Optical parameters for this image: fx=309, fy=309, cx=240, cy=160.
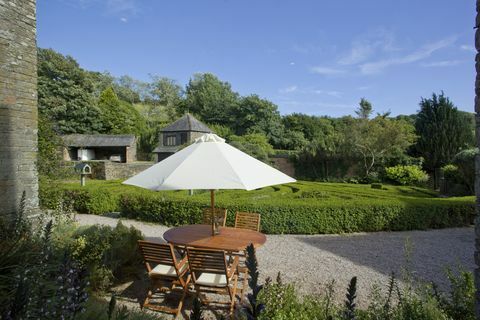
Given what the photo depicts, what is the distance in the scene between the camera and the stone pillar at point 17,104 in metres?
5.96

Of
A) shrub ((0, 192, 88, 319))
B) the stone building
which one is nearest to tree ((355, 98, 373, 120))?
the stone building

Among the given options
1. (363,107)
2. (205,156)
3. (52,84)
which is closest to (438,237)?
(205,156)

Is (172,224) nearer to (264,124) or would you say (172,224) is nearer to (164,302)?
(164,302)

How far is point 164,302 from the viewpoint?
14.6 ft

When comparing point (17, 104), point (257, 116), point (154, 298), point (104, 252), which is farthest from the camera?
point (257, 116)

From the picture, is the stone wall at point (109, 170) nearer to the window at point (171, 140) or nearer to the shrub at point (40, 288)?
the window at point (171, 140)

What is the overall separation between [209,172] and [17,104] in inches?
187

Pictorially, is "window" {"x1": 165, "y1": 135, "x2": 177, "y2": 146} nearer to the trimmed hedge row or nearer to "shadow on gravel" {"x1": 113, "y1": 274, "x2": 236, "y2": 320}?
the trimmed hedge row

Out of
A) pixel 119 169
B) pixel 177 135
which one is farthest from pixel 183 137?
pixel 119 169

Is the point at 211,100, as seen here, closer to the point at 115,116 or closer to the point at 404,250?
the point at 115,116

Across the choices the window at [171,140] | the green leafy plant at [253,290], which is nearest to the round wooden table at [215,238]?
the green leafy plant at [253,290]

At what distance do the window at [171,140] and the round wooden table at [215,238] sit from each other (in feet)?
88.0

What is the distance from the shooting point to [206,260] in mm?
3885

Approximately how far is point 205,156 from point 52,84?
38.5 meters
